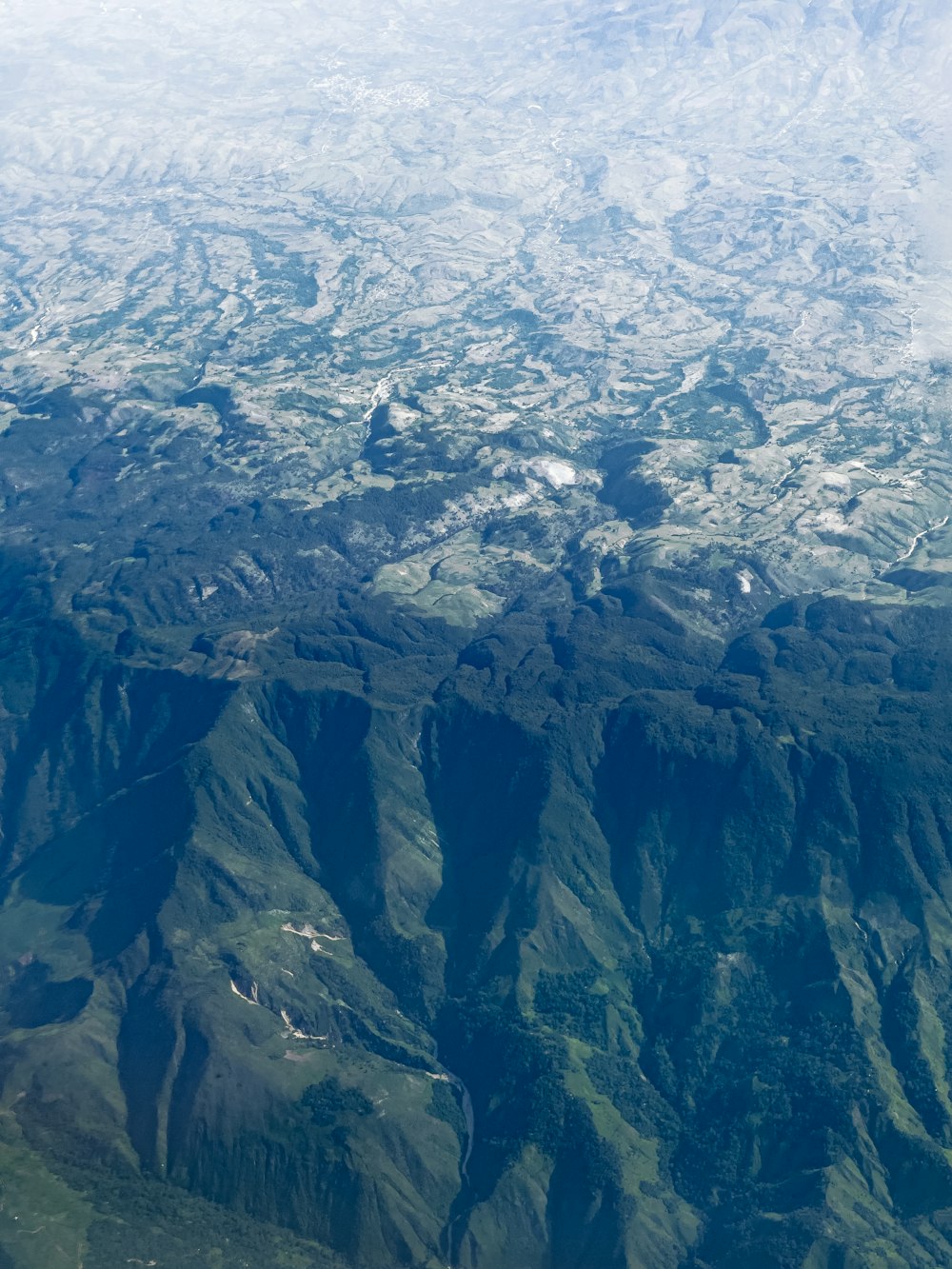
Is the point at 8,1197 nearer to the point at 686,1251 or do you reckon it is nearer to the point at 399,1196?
the point at 399,1196

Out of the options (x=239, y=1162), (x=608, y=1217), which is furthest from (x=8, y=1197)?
(x=608, y=1217)

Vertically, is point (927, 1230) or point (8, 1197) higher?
point (8, 1197)

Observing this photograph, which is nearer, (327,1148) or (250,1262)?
(250,1262)

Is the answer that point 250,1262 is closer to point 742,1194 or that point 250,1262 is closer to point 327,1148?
point 327,1148

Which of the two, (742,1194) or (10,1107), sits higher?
(10,1107)

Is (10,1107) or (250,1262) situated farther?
(10,1107)

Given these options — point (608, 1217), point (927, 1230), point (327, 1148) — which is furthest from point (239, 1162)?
point (927, 1230)

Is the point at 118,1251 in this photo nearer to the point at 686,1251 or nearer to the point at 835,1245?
the point at 686,1251
